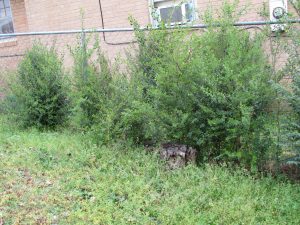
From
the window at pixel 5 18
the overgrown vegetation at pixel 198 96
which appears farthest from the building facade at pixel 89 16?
the overgrown vegetation at pixel 198 96

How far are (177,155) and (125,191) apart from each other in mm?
1004

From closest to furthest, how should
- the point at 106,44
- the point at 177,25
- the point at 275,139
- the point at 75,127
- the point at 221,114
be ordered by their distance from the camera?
1. the point at 275,139
2. the point at 221,114
3. the point at 177,25
4. the point at 75,127
5. the point at 106,44

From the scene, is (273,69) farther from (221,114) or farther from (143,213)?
(143,213)

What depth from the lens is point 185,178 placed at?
14.9 feet

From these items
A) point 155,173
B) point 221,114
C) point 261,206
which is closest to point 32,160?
point 155,173

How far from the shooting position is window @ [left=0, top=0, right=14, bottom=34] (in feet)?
38.2

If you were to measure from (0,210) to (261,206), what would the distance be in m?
2.69

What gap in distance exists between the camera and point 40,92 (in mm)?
6871

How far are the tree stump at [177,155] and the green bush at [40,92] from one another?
2.75 meters

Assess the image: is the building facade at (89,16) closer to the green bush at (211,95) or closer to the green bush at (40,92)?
the green bush at (40,92)

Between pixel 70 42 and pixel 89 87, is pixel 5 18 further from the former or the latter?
pixel 89 87

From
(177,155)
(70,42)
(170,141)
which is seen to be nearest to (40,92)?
(70,42)

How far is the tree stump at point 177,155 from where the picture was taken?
194 inches

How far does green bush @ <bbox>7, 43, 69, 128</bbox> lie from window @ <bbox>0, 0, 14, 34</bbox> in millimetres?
5106
